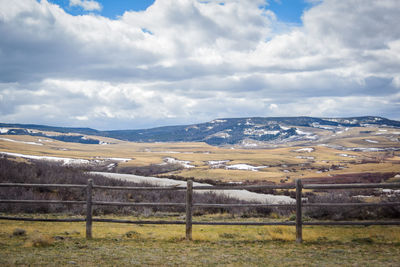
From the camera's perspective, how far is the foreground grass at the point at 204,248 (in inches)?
322

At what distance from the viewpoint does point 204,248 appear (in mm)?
9773

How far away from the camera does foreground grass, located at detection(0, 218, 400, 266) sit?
817 cm

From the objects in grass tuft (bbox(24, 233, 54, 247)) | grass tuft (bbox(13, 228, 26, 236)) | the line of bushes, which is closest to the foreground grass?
grass tuft (bbox(24, 233, 54, 247))

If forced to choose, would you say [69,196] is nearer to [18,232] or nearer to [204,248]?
[18,232]

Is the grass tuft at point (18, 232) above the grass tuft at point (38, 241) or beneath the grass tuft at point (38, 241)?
beneath

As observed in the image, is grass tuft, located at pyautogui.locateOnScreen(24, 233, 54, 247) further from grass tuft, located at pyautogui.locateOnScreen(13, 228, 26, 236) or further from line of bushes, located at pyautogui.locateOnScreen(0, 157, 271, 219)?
line of bushes, located at pyautogui.locateOnScreen(0, 157, 271, 219)

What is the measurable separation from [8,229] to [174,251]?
639 centimetres

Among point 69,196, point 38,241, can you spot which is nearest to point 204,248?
point 38,241

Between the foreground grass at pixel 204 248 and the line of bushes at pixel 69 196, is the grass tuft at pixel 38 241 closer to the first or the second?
the foreground grass at pixel 204 248

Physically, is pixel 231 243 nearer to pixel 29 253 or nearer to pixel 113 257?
pixel 113 257

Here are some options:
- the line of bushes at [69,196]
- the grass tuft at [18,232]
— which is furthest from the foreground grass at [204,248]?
the line of bushes at [69,196]

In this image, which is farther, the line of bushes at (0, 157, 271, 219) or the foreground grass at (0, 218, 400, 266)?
the line of bushes at (0, 157, 271, 219)

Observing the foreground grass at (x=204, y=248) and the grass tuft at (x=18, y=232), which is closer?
the foreground grass at (x=204, y=248)

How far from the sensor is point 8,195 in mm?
19031
